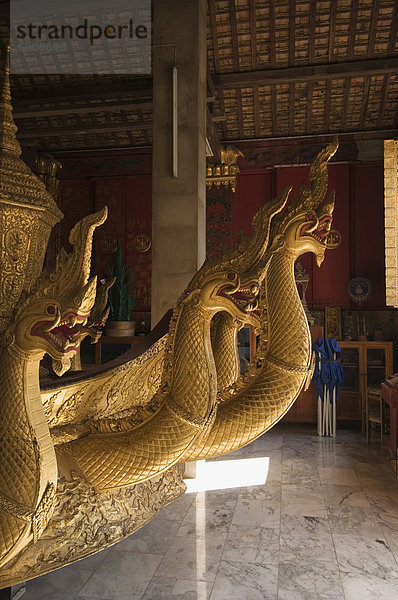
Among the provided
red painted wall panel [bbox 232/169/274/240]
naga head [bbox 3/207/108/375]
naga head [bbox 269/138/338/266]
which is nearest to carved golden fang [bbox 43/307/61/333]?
naga head [bbox 3/207/108/375]

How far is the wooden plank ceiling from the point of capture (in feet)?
12.8

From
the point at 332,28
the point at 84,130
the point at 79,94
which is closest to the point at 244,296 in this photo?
the point at 332,28

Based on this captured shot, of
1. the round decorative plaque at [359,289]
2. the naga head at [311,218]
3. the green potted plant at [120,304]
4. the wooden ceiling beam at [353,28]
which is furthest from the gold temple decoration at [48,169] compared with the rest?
the naga head at [311,218]

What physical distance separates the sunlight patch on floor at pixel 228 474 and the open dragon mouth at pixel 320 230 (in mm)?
2073

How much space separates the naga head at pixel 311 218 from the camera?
1.62 metres

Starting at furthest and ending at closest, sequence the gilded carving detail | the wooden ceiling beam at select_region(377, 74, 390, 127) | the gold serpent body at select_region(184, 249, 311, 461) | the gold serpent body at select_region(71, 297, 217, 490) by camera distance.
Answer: the wooden ceiling beam at select_region(377, 74, 390, 127) → the gold serpent body at select_region(184, 249, 311, 461) → the gold serpent body at select_region(71, 297, 217, 490) → the gilded carving detail

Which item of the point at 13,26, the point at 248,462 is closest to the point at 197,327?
the point at 248,462

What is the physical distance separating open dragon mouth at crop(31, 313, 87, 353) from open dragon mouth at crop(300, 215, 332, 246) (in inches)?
36.7

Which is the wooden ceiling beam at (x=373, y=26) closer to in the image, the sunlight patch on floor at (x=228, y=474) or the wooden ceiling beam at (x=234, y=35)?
the wooden ceiling beam at (x=234, y=35)

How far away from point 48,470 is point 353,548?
1794 mm

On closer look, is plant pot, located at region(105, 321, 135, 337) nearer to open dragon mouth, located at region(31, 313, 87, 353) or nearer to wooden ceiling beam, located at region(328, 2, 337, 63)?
wooden ceiling beam, located at region(328, 2, 337, 63)

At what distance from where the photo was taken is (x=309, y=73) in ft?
14.3

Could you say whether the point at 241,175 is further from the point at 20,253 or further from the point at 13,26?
the point at 20,253

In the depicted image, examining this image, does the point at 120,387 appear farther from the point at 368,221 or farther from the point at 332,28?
the point at 368,221
